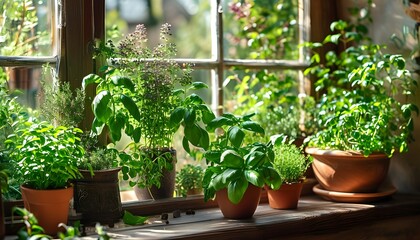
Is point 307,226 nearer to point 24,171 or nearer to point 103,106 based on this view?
point 103,106

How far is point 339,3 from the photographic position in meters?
3.00

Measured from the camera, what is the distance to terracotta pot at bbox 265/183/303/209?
8.03 ft

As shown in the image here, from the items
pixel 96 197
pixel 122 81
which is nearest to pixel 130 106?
pixel 122 81

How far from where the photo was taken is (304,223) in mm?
2305

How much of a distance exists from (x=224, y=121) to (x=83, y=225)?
0.60 metres

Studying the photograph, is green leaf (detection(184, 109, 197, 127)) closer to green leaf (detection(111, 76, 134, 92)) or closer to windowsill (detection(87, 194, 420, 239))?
green leaf (detection(111, 76, 134, 92))

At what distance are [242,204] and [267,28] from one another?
1.03 meters

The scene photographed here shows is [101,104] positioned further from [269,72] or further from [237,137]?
[269,72]

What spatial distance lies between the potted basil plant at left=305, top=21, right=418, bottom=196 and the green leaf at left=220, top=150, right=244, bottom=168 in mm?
494

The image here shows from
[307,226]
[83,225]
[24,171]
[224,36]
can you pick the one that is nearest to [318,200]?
[307,226]

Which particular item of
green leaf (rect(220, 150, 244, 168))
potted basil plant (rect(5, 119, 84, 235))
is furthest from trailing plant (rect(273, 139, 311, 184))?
potted basil plant (rect(5, 119, 84, 235))

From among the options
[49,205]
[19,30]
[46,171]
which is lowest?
[49,205]

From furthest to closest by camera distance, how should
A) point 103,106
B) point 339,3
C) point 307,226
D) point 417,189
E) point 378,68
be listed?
point 339,3 < point 417,189 < point 378,68 < point 307,226 < point 103,106

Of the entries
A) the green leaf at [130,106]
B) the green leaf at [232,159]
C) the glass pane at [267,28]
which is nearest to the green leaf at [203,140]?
the green leaf at [232,159]
